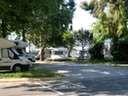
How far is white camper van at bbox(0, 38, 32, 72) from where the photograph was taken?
1099 inches

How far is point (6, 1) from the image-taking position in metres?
22.4

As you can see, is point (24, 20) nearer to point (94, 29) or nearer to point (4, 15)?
point (4, 15)

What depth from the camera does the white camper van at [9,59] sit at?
27.9 meters

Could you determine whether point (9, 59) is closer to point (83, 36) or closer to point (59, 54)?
point (59, 54)

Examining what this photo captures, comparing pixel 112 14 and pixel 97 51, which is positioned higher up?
pixel 112 14

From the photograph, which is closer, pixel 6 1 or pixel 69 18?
pixel 6 1

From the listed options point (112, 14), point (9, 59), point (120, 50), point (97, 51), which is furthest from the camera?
point (97, 51)

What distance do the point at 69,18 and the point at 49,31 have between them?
6.55m

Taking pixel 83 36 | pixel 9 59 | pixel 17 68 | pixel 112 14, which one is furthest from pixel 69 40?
pixel 9 59

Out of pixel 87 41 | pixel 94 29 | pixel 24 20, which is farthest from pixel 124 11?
pixel 87 41

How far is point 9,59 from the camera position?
28.0m

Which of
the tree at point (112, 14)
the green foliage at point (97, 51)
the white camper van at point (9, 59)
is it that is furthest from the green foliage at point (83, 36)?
the white camper van at point (9, 59)

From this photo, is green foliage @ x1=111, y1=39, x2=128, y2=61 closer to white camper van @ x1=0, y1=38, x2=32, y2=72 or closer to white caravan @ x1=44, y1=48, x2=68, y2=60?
white caravan @ x1=44, y1=48, x2=68, y2=60

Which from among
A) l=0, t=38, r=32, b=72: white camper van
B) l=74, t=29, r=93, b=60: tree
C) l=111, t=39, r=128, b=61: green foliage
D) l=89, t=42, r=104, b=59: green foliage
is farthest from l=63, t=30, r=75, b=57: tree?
l=0, t=38, r=32, b=72: white camper van
